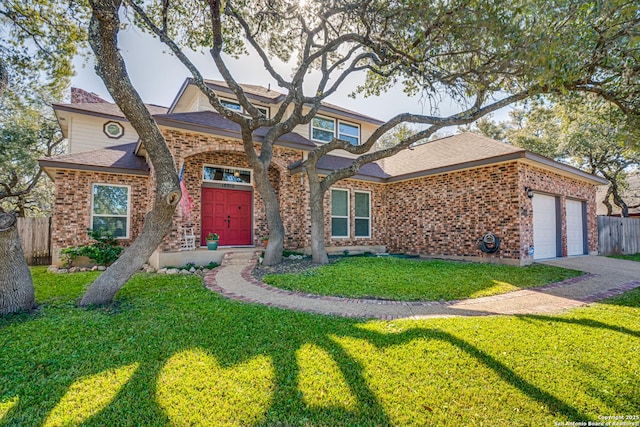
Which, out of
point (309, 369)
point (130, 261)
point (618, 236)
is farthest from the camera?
point (618, 236)

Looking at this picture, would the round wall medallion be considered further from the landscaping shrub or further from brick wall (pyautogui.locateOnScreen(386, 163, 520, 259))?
brick wall (pyautogui.locateOnScreen(386, 163, 520, 259))

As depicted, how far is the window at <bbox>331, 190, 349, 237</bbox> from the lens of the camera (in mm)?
11811

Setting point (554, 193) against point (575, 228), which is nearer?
point (554, 193)

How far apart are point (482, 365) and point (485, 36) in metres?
6.42

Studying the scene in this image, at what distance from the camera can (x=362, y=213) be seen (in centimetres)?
1261

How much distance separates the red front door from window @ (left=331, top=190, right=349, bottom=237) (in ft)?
10.7

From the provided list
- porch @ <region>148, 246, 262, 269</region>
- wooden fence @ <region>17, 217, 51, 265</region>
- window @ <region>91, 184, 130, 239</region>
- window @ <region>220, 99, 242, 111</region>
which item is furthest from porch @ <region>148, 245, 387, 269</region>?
window @ <region>220, 99, 242, 111</region>

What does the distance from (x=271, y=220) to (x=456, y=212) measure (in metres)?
6.57

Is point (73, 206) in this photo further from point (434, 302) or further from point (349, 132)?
point (434, 302)

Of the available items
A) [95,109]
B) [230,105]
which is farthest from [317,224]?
[95,109]

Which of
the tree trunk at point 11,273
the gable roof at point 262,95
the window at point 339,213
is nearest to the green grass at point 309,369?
the tree trunk at point 11,273

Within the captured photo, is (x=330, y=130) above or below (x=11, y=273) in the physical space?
above

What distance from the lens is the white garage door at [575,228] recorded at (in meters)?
11.5

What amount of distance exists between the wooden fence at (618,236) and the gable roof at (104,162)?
19.2m
